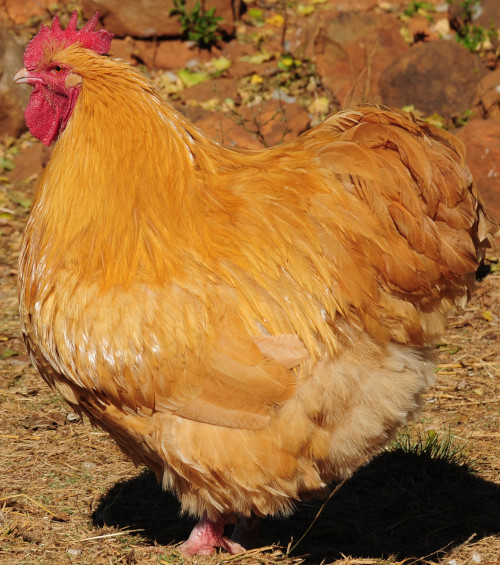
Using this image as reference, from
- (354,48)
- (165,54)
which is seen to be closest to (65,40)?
(354,48)

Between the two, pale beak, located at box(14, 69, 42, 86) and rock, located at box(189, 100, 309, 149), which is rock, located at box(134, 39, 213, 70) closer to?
rock, located at box(189, 100, 309, 149)

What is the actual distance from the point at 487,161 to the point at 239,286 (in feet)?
15.3

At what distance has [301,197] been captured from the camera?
12.5ft

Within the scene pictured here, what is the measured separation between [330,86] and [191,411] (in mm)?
7141

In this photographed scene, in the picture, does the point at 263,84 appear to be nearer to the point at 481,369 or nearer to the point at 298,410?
the point at 481,369

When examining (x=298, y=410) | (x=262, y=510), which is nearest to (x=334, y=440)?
(x=298, y=410)

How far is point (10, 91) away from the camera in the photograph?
32.4 ft

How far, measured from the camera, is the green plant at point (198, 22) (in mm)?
10539

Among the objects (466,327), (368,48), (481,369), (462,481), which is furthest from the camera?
(368,48)

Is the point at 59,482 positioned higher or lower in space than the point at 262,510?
lower

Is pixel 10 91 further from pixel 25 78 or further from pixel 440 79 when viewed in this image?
pixel 25 78

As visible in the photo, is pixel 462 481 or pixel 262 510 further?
pixel 462 481

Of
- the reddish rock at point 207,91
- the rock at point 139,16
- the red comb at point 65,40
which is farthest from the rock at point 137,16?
the red comb at point 65,40

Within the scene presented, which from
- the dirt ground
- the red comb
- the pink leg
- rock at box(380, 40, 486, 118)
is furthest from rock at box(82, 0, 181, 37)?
the pink leg
